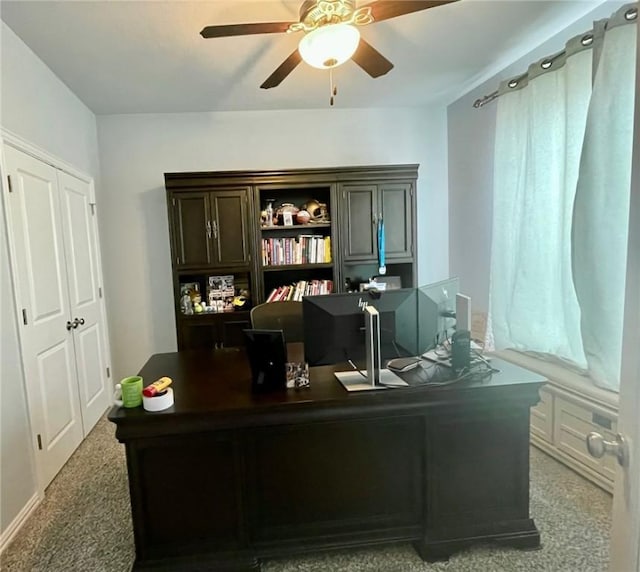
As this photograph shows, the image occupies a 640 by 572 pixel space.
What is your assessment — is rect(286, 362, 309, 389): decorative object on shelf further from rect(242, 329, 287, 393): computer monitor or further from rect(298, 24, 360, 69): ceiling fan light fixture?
rect(298, 24, 360, 69): ceiling fan light fixture

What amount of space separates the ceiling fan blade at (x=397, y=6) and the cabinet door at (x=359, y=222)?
1.81 m

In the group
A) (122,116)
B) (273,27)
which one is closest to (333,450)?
(273,27)

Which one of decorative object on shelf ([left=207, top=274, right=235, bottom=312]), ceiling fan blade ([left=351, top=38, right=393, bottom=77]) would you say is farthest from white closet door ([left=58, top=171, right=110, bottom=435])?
ceiling fan blade ([left=351, top=38, right=393, bottom=77])

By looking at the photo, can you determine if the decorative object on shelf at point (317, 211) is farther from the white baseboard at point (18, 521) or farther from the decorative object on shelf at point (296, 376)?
the white baseboard at point (18, 521)

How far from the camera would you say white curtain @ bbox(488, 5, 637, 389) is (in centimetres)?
Result: 202

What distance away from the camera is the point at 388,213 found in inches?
145

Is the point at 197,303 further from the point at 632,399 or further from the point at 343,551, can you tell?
the point at 632,399

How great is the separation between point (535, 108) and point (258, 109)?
7.72 feet

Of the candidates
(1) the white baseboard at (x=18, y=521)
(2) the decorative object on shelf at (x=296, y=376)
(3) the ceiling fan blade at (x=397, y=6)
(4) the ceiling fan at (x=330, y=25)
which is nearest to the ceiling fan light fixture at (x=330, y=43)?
(4) the ceiling fan at (x=330, y=25)

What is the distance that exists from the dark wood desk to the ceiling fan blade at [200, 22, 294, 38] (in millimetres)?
1615

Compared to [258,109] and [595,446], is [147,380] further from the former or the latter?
[258,109]

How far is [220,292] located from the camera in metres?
3.74

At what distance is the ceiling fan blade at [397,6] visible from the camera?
1.70 m

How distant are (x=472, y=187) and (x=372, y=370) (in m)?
2.51
